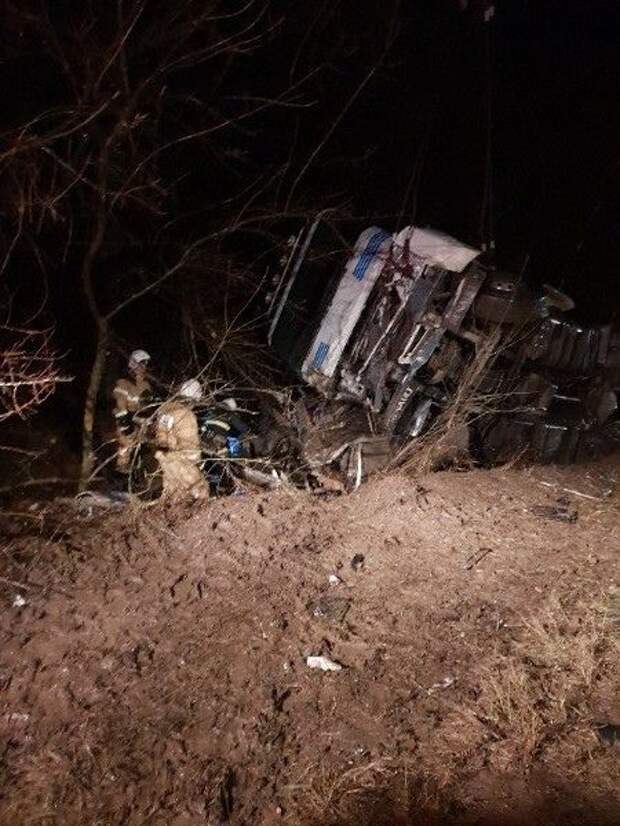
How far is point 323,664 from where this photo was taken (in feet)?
12.2

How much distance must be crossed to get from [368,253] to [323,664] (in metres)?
5.44

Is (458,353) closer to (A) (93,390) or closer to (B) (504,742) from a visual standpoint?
(A) (93,390)

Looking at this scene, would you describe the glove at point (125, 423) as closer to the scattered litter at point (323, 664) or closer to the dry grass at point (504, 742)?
the scattered litter at point (323, 664)

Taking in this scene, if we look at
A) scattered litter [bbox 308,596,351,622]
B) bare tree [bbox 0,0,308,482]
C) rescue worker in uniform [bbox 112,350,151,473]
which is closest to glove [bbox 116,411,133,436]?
rescue worker in uniform [bbox 112,350,151,473]

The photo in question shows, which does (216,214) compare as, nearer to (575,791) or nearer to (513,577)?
(513,577)

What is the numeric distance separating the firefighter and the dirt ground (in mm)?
1300

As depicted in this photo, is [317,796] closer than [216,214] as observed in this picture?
Yes

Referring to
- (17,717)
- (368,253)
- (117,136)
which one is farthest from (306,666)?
(368,253)

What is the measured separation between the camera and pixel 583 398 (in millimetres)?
7652

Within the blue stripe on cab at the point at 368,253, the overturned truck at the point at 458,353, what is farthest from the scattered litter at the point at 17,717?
the blue stripe on cab at the point at 368,253

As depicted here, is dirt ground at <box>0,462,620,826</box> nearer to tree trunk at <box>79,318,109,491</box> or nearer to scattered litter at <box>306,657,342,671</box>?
scattered litter at <box>306,657,342,671</box>

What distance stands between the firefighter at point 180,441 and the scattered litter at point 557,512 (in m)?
3.22

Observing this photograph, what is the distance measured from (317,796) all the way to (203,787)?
1.83ft

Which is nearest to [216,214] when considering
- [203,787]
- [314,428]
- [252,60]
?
[252,60]
